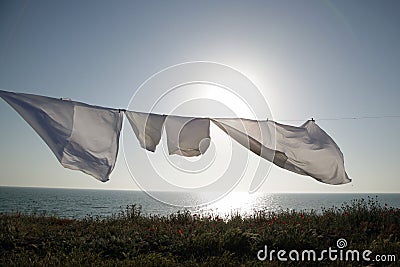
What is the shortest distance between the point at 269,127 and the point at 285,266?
3.35 meters

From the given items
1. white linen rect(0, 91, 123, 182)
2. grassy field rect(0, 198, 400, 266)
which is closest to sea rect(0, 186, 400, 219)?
grassy field rect(0, 198, 400, 266)

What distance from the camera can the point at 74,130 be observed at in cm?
741

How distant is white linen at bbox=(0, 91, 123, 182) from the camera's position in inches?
277

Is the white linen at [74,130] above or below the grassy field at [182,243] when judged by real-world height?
above

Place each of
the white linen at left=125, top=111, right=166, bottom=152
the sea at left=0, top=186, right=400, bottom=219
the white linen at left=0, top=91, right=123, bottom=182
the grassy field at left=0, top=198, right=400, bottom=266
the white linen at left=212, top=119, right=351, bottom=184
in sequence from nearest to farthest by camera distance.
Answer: the grassy field at left=0, top=198, right=400, bottom=266 → the white linen at left=0, top=91, right=123, bottom=182 → the white linen at left=125, top=111, right=166, bottom=152 → the white linen at left=212, top=119, right=351, bottom=184 → the sea at left=0, top=186, right=400, bottom=219

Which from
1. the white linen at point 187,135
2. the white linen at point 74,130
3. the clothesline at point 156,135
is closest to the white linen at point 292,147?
the clothesline at point 156,135

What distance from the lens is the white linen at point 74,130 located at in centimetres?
704

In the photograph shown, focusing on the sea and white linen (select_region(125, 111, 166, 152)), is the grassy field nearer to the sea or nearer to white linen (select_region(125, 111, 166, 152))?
the sea

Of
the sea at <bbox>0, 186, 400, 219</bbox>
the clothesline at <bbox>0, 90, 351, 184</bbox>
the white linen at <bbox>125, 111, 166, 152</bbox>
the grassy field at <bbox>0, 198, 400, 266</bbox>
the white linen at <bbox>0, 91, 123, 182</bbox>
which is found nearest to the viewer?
the grassy field at <bbox>0, 198, 400, 266</bbox>

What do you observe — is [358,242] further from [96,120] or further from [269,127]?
[96,120]

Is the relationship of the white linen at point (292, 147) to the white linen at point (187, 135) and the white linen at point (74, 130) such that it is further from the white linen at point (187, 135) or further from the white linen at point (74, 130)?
the white linen at point (74, 130)

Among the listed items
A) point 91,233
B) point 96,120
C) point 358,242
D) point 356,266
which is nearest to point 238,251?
point 356,266

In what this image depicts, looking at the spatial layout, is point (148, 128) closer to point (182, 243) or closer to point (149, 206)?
point (182, 243)

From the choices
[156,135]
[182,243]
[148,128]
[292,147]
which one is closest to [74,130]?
[148,128]
